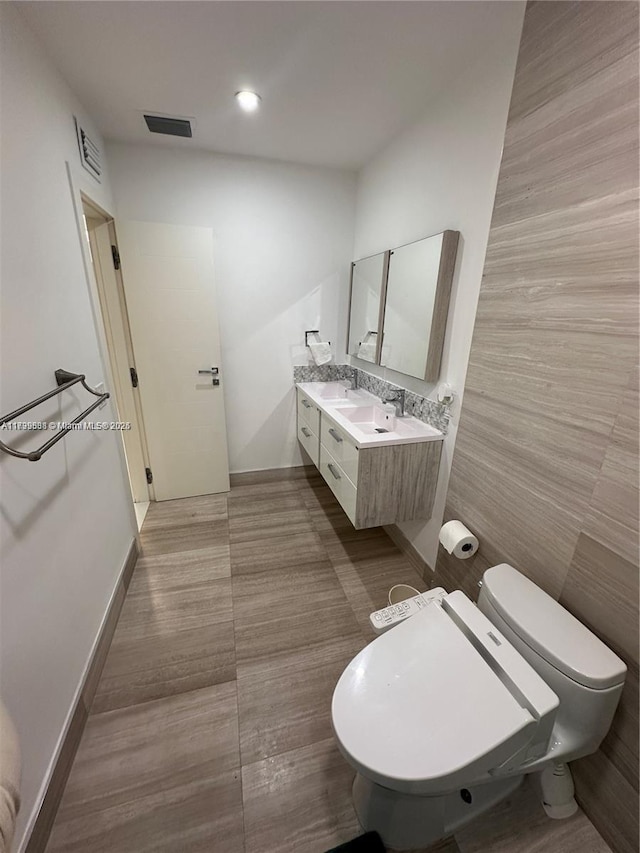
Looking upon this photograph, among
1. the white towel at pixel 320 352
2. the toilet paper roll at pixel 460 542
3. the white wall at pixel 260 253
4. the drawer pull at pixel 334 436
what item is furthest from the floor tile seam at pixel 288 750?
the white towel at pixel 320 352

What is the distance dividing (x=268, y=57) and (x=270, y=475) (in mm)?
2572

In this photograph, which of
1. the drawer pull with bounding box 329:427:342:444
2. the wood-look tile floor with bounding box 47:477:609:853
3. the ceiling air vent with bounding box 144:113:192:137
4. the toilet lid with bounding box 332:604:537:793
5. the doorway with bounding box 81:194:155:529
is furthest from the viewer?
the doorway with bounding box 81:194:155:529

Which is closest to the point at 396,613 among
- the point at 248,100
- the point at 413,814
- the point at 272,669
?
the point at 413,814

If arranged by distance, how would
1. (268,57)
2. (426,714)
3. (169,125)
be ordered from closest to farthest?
1. (426,714)
2. (268,57)
3. (169,125)

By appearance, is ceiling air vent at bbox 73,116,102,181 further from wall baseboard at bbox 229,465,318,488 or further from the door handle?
wall baseboard at bbox 229,465,318,488

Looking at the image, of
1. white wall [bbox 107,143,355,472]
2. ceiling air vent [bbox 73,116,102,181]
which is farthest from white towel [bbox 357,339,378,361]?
ceiling air vent [bbox 73,116,102,181]

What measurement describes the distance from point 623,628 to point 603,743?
0.40 meters

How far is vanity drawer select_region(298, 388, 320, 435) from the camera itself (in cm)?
237

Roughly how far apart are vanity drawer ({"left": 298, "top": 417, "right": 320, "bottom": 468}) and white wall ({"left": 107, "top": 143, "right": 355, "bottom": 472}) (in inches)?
5.9

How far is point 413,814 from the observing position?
102 centimetres

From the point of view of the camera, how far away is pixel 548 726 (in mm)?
935

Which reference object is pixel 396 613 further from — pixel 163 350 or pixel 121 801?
pixel 163 350

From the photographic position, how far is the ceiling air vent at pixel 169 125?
1857 mm

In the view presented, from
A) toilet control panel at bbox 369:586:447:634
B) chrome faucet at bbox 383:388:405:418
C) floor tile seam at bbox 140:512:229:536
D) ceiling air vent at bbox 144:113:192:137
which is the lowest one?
floor tile seam at bbox 140:512:229:536
